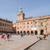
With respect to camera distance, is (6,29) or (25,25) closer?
(6,29)

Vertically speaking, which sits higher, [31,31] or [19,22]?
[19,22]

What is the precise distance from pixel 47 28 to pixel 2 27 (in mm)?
28802

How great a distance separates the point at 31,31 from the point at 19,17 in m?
18.5

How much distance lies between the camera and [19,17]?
61000 mm

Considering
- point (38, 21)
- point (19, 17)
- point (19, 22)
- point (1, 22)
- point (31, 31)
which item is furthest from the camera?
point (19, 17)

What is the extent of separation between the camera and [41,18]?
152ft

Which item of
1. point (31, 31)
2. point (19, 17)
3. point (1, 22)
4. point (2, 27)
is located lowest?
point (31, 31)

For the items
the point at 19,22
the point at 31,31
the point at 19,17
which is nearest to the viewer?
the point at 31,31

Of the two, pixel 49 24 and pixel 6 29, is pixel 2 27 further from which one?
pixel 49 24

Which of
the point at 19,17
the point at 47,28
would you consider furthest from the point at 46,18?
the point at 19,17

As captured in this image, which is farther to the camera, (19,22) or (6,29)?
(19,22)

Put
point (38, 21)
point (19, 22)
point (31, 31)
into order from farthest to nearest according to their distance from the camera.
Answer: point (19, 22) < point (31, 31) < point (38, 21)

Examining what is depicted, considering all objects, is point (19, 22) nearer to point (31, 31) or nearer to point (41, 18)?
point (31, 31)

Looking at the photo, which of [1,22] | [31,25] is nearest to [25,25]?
[31,25]
